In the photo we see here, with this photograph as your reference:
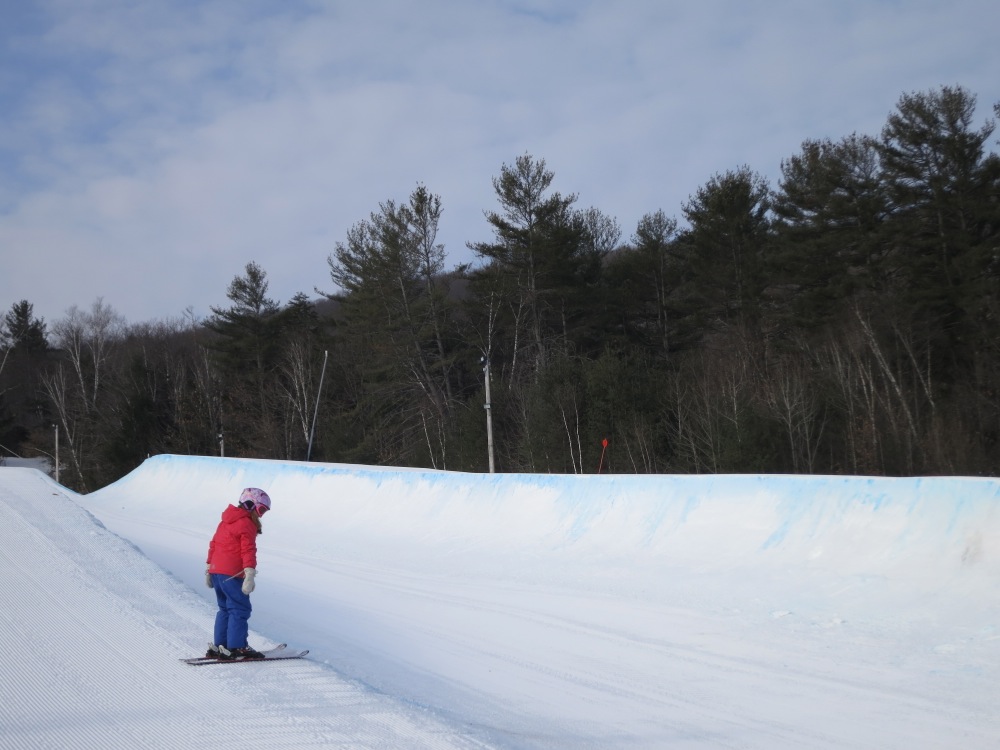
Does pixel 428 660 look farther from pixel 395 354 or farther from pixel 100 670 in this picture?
pixel 395 354

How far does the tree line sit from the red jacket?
26.7 metres

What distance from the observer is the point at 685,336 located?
43.8 m

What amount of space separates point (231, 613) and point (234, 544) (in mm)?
549

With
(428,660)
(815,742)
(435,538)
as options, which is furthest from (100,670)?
(435,538)

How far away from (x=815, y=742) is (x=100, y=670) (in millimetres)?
5138

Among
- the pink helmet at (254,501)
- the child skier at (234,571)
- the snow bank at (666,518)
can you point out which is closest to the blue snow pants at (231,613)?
the child skier at (234,571)

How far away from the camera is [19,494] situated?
64.7 feet

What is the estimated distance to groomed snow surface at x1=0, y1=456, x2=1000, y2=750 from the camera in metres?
5.57

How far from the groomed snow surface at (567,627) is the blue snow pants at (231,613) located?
271mm

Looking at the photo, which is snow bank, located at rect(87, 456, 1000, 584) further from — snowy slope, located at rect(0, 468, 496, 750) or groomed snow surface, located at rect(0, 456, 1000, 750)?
snowy slope, located at rect(0, 468, 496, 750)

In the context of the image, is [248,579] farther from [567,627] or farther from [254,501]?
[567,627]

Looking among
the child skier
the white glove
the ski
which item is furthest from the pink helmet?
the ski

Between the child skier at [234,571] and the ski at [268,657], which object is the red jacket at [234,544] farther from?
the ski at [268,657]

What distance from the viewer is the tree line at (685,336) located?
32.0m
